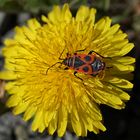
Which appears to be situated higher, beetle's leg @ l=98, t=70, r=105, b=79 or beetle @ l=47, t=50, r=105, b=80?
beetle @ l=47, t=50, r=105, b=80

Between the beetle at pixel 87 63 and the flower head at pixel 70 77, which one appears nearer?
the beetle at pixel 87 63

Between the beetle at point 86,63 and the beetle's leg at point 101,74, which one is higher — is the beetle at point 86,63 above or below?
above

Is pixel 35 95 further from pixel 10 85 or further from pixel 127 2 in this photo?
pixel 127 2

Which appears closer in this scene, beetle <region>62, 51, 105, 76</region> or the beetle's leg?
beetle <region>62, 51, 105, 76</region>

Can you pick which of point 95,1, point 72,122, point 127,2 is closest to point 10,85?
point 72,122

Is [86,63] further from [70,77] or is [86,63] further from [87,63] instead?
[70,77]

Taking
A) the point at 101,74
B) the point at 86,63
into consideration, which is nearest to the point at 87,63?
the point at 86,63
